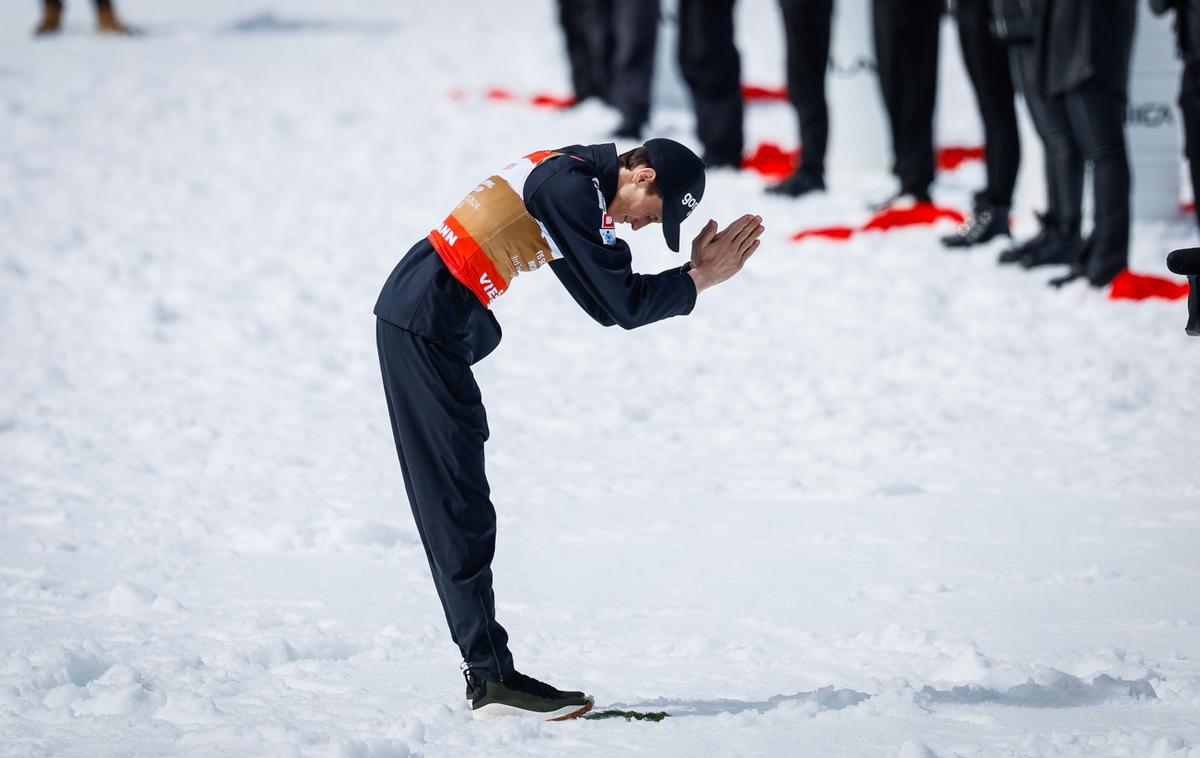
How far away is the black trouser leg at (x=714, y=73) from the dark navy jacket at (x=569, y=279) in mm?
6279

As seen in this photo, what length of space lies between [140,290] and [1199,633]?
5846mm

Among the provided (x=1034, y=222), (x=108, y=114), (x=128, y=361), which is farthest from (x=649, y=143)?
(x=108, y=114)

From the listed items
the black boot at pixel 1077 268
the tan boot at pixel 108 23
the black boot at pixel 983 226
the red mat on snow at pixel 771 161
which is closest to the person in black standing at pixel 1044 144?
the black boot at pixel 1077 268

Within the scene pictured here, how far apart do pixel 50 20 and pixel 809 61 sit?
37.5 ft

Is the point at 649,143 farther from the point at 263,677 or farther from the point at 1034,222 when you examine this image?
the point at 1034,222

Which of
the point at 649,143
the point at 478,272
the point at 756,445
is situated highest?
the point at 649,143

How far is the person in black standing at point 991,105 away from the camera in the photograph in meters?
7.73

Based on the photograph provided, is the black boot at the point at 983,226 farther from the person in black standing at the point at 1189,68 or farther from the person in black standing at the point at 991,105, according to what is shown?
the person in black standing at the point at 1189,68

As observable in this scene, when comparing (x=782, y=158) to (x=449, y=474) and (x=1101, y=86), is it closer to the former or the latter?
(x=1101, y=86)

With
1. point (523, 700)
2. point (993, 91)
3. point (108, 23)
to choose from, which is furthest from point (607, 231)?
point (108, 23)

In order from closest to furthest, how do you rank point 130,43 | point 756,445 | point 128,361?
1. point 756,445
2. point 128,361
3. point 130,43

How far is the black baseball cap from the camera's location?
340 centimetres

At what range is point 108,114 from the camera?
12484mm

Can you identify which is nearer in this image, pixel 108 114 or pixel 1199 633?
pixel 1199 633
